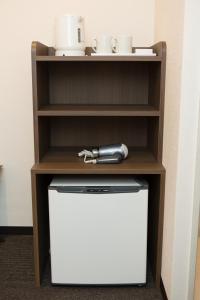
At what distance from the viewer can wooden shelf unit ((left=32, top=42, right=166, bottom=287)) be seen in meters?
1.86

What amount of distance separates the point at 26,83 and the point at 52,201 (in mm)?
947

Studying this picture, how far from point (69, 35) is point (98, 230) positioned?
113 cm

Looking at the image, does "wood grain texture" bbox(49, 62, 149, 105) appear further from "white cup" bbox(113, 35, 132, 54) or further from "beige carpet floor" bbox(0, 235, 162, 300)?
"beige carpet floor" bbox(0, 235, 162, 300)

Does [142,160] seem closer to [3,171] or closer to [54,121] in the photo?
[54,121]

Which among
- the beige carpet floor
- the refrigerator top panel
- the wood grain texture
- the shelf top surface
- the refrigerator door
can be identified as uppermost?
the wood grain texture

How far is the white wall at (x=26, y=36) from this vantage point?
7.37 feet

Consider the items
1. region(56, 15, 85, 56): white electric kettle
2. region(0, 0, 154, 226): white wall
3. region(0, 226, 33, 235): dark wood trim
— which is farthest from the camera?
region(0, 226, 33, 235): dark wood trim

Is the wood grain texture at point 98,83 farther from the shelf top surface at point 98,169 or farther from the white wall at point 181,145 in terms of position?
the shelf top surface at point 98,169

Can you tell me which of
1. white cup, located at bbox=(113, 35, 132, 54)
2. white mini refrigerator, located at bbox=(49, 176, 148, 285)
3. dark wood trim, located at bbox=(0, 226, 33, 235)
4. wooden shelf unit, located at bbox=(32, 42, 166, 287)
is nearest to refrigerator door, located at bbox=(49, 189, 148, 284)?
white mini refrigerator, located at bbox=(49, 176, 148, 285)

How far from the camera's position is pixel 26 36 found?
7.52 feet

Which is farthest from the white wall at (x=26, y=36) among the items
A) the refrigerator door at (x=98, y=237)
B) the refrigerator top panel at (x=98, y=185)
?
the refrigerator door at (x=98, y=237)

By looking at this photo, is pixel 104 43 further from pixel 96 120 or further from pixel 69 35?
pixel 96 120

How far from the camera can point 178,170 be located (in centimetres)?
159

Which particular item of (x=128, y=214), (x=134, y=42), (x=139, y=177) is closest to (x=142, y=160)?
(x=139, y=177)
